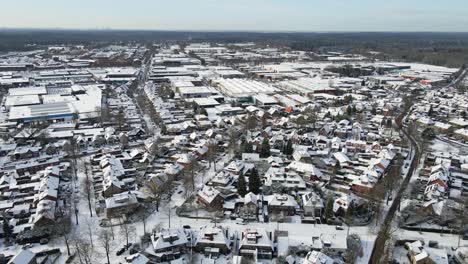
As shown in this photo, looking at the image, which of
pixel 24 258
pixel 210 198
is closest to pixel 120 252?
pixel 24 258

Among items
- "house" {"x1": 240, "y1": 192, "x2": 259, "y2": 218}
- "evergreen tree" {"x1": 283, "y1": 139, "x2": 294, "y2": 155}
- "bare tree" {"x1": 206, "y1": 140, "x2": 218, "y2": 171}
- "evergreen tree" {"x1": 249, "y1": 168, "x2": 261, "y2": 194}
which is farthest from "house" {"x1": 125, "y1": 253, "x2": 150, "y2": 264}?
"evergreen tree" {"x1": 283, "y1": 139, "x2": 294, "y2": 155}

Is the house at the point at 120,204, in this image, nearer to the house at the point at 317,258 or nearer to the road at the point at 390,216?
the house at the point at 317,258

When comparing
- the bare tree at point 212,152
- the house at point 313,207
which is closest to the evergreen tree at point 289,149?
the bare tree at point 212,152

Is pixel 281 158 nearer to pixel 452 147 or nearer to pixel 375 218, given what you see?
pixel 375 218

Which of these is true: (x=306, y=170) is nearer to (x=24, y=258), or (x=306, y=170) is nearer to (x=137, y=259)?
(x=137, y=259)

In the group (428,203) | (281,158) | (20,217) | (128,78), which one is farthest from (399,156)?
(128,78)
